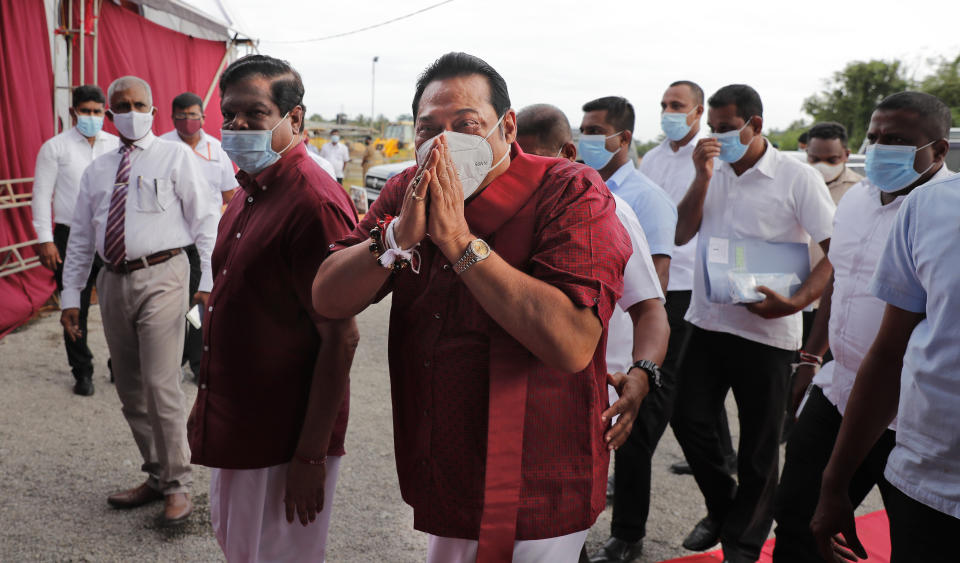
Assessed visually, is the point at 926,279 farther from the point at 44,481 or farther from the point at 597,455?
the point at 44,481

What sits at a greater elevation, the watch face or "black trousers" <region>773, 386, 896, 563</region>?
the watch face

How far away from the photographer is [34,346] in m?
6.79

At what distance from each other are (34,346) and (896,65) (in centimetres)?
3436

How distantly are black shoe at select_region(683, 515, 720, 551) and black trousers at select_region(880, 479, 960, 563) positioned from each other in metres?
1.99

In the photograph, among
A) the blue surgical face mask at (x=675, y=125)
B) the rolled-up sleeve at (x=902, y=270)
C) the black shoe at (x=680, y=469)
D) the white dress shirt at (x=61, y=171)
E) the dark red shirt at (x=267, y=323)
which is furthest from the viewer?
the white dress shirt at (x=61, y=171)

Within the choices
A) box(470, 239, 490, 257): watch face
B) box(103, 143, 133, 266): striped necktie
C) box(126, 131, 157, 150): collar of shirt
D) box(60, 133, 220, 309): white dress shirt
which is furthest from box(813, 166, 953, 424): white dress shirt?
box(126, 131, 157, 150): collar of shirt

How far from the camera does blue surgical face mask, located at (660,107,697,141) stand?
5.05 m

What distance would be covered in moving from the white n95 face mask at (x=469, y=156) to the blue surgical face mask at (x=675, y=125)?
3678 millimetres

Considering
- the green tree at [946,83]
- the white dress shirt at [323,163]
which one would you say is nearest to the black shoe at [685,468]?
the white dress shirt at [323,163]

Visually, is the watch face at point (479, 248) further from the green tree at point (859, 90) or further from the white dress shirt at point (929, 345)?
the green tree at point (859, 90)

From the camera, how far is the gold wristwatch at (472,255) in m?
1.42

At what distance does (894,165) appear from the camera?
8.79ft

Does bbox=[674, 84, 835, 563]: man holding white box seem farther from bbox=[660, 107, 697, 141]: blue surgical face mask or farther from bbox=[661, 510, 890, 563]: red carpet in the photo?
bbox=[660, 107, 697, 141]: blue surgical face mask

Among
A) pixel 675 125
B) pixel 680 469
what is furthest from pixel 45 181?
pixel 680 469
